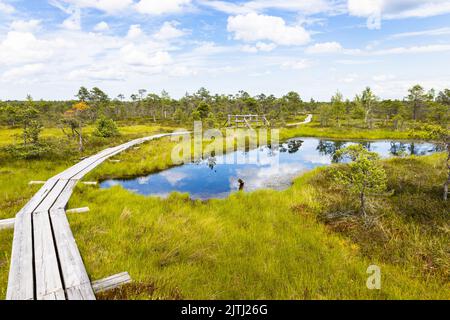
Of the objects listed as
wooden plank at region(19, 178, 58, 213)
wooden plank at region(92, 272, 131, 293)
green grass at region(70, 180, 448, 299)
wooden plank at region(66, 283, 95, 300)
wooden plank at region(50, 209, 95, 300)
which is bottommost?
green grass at region(70, 180, 448, 299)

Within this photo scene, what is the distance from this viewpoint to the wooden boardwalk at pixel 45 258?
13.7ft

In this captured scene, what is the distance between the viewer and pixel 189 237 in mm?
7074

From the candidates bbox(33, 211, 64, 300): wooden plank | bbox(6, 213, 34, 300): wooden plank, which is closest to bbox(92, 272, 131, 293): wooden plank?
bbox(33, 211, 64, 300): wooden plank

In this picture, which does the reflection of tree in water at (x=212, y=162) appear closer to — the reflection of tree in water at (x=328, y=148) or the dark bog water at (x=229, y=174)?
the dark bog water at (x=229, y=174)

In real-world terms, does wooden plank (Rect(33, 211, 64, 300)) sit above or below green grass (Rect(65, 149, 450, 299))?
above

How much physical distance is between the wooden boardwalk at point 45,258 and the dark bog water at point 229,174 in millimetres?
5589

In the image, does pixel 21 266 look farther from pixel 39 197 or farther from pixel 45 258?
pixel 39 197

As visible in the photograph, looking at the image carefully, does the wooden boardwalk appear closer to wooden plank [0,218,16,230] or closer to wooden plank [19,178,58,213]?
wooden plank [19,178,58,213]

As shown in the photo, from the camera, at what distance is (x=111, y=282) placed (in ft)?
15.1

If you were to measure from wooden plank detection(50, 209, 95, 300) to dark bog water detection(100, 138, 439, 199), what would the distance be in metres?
6.19

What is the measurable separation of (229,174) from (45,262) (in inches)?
482

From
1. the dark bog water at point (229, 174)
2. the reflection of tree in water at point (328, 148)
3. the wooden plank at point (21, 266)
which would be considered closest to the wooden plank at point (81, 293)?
the wooden plank at point (21, 266)

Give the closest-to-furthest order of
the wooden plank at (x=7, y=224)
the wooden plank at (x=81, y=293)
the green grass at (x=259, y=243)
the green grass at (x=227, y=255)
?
the wooden plank at (x=81, y=293) < the green grass at (x=227, y=255) < the green grass at (x=259, y=243) < the wooden plank at (x=7, y=224)

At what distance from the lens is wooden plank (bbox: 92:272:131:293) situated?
4469 millimetres
